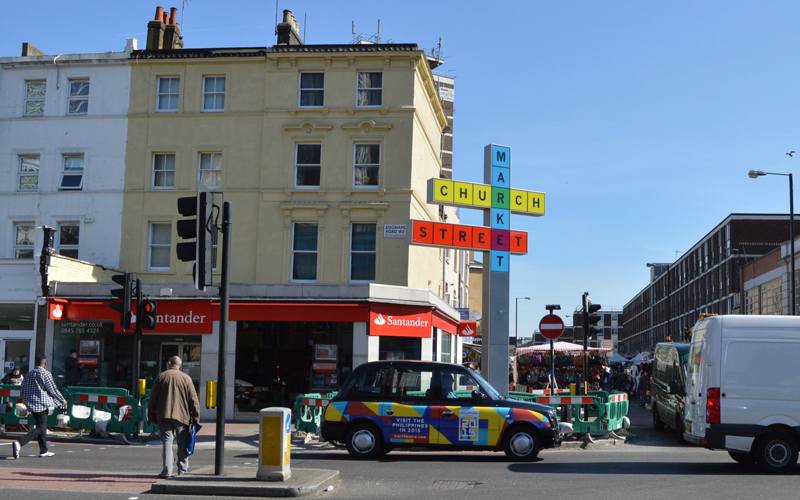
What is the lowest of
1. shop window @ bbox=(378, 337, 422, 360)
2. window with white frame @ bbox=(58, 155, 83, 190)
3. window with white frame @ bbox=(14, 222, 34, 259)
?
shop window @ bbox=(378, 337, 422, 360)

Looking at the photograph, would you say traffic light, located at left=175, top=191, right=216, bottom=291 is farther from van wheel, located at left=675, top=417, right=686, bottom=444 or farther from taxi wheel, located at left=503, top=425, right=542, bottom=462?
van wheel, located at left=675, top=417, right=686, bottom=444

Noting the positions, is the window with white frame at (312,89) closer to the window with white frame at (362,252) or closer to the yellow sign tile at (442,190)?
the window with white frame at (362,252)

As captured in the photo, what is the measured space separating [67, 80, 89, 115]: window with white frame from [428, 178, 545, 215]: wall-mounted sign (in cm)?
1454

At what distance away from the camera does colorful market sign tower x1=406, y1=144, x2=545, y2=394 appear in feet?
60.7

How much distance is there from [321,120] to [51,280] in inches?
379

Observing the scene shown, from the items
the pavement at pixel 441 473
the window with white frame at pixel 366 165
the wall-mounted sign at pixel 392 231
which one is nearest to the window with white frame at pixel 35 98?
the window with white frame at pixel 366 165

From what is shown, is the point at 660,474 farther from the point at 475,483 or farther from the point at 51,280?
the point at 51,280

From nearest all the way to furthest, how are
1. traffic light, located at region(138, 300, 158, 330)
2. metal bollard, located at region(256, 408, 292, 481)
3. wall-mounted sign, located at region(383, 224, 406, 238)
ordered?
metal bollard, located at region(256, 408, 292, 481)
traffic light, located at region(138, 300, 158, 330)
wall-mounted sign, located at region(383, 224, 406, 238)

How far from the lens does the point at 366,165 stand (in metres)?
25.5

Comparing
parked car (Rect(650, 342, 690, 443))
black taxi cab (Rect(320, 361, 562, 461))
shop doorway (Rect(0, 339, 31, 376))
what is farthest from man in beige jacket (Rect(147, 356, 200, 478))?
shop doorway (Rect(0, 339, 31, 376))

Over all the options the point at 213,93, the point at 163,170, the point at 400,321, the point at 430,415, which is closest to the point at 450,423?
the point at 430,415

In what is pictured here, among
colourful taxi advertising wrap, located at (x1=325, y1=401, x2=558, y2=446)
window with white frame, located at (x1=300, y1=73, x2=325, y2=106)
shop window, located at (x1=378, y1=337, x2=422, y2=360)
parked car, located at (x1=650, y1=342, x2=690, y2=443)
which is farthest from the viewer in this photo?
window with white frame, located at (x1=300, y1=73, x2=325, y2=106)

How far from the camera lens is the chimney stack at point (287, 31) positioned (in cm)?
2747

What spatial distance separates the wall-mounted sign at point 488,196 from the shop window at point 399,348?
6.50 m
